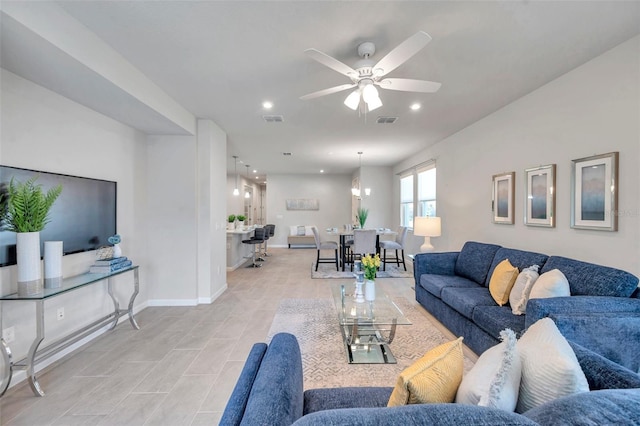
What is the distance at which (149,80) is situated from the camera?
2.89m

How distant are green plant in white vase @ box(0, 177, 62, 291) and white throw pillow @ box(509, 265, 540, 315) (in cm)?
388

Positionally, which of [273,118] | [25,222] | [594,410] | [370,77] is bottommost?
[594,410]

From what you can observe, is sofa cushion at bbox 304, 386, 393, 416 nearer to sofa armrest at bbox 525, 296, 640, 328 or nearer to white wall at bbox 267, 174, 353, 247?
sofa armrest at bbox 525, 296, 640, 328

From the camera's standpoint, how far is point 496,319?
232cm

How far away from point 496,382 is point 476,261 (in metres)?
3.08

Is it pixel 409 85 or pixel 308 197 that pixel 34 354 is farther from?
pixel 308 197

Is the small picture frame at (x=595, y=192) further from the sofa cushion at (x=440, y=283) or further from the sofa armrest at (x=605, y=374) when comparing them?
the sofa armrest at (x=605, y=374)

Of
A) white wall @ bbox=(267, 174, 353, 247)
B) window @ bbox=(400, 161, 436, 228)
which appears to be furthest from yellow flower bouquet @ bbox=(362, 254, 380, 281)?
white wall @ bbox=(267, 174, 353, 247)

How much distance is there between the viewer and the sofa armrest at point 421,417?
61 cm

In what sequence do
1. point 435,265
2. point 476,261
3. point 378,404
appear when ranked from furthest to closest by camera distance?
point 435,265, point 476,261, point 378,404

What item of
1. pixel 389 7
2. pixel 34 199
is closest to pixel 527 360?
pixel 389 7

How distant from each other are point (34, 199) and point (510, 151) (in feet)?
15.9

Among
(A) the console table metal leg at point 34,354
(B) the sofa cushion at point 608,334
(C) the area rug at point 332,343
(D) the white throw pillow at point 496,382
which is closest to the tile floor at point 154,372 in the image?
(A) the console table metal leg at point 34,354

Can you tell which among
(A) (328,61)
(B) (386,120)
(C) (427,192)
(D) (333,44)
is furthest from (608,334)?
(C) (427,192)
